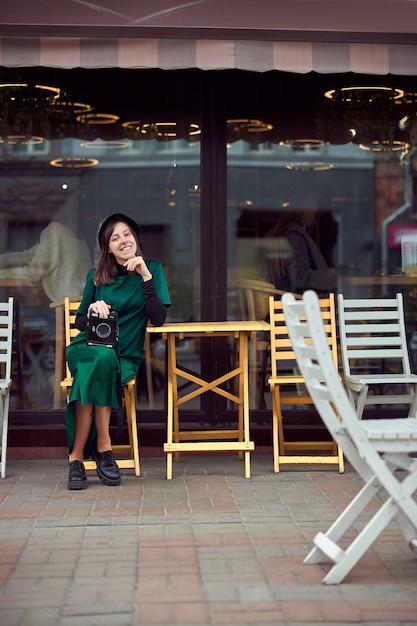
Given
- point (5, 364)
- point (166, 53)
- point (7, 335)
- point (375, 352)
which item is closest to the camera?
point (166, 53)

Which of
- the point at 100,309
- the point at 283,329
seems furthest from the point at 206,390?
the point at 100,309

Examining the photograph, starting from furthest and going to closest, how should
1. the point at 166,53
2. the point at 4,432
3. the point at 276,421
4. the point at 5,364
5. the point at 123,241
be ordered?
the point at 5,364, the point at 276,421, the point at 4,432, the point at 123,241, the point at 166,53

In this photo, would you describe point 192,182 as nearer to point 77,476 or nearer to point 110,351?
Answer: point 110,351

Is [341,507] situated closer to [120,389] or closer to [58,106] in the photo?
[120,389]

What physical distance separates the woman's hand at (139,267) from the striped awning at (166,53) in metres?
1.08

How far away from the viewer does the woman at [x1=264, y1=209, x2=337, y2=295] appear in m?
6.92

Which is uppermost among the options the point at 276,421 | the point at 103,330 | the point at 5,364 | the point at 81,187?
the point at 81,187

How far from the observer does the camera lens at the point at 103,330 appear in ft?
18.7

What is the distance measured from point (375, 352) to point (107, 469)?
1976mm

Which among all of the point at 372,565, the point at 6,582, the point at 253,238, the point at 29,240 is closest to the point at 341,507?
the point at 372,565

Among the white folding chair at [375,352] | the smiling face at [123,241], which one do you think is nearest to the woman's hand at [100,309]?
the smiling face at [123,241]

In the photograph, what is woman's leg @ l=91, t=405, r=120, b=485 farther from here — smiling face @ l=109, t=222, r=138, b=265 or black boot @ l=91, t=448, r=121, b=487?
smiling face @ l=109, t=222, r=138, b=265

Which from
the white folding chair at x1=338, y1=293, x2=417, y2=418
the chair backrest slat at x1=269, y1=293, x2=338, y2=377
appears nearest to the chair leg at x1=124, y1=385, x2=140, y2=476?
the chair backrest slat at x1=269, y1=293, x2=338, y2=377

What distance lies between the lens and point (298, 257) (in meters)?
6.94
